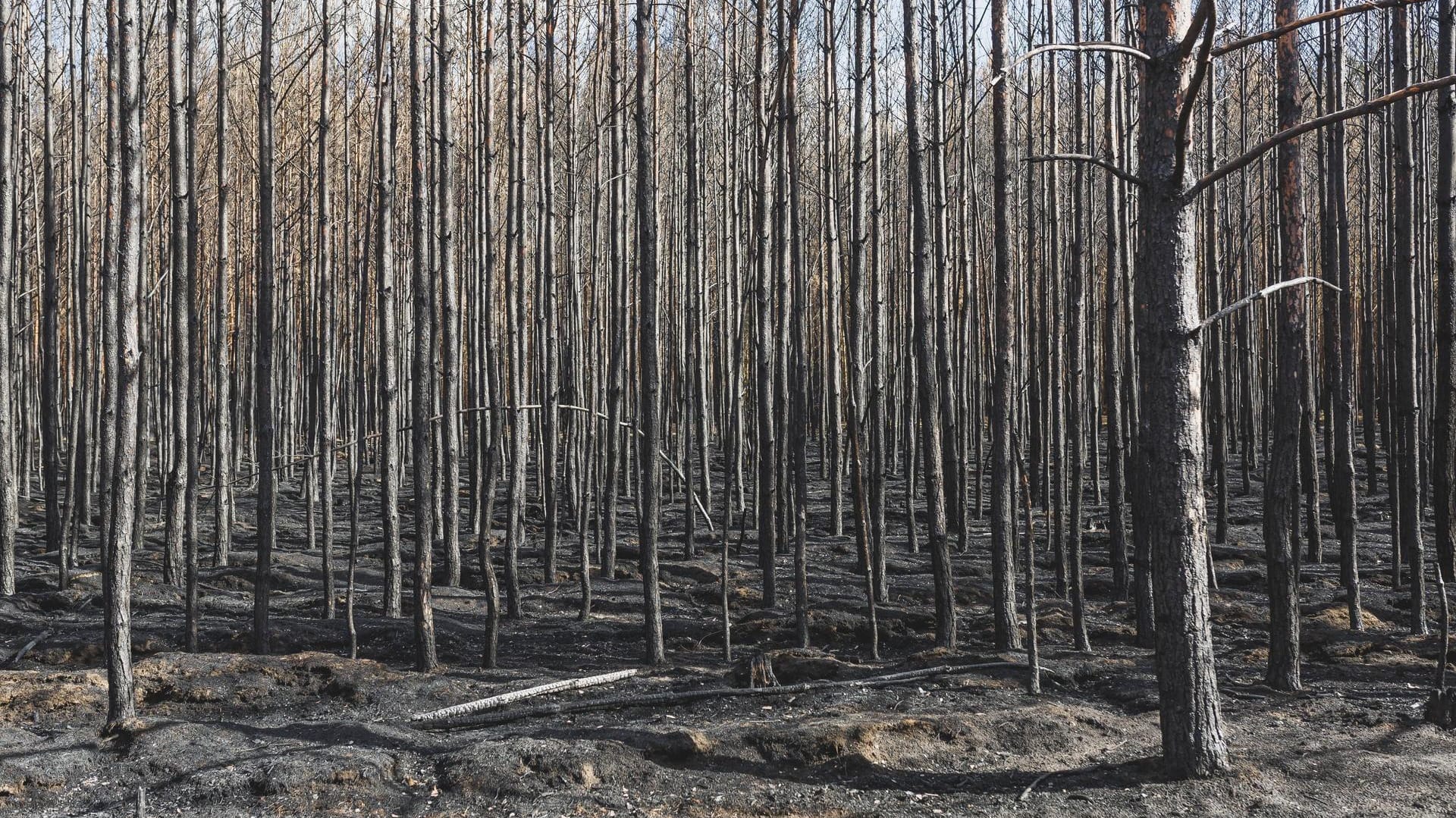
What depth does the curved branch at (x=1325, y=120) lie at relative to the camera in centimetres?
298

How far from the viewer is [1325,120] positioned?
3205 millimetres

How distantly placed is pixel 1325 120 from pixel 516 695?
13.5 feet

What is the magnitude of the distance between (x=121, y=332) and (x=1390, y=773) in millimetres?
5115

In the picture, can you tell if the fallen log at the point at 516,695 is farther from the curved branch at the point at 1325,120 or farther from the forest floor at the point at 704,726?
the curved branch at the point at 1325,120

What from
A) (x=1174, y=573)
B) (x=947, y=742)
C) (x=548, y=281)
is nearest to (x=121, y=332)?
(x=548, y=281)

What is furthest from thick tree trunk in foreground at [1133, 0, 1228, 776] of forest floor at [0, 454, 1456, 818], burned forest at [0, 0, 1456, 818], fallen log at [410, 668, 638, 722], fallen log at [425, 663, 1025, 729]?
fallen log at [410, 668, 638, 722]

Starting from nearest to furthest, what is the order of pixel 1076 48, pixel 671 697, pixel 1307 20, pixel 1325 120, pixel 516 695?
pixel 1307 20 < pixel 1076 48 < pixel 1325 120 < pixel 671 697 < pixel 516 695

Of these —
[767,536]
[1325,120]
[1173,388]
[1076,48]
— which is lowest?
[767,536]

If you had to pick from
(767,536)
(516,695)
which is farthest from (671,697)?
(767,536)

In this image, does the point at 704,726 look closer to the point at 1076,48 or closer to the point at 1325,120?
the point at 1076,48

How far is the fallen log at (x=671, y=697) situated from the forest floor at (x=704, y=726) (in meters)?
0.05

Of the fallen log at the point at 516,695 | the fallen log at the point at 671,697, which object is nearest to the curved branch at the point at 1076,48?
the fallen log at the point at 671,697

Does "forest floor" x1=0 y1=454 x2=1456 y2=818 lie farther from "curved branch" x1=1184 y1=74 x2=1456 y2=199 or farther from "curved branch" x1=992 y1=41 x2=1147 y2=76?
"curved branch" x1=992 y1=41 x2=1147 y2=76

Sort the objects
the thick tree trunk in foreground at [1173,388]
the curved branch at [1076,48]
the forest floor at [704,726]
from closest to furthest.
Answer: the curved branch at [1076,48], the thick tree trunk in foreground at [1173,388], the forest floor at [704,726]
